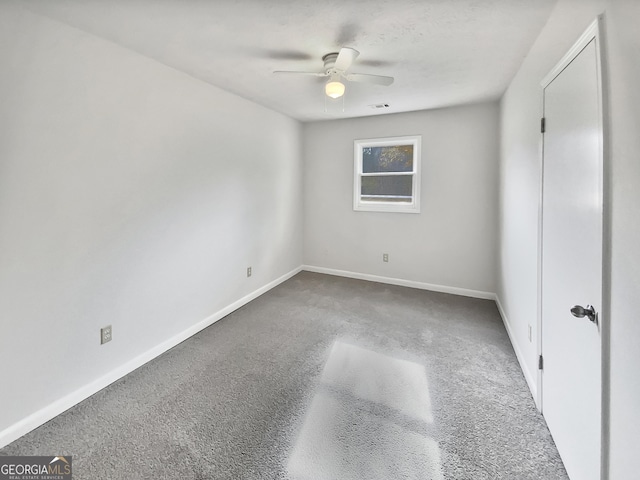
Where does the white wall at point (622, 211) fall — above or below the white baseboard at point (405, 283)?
above

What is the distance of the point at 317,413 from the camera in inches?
73.6

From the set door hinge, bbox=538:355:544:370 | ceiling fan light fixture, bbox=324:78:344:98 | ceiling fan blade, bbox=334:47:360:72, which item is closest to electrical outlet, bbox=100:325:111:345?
ceiling fan light fixture, bbox=324:78:344:98

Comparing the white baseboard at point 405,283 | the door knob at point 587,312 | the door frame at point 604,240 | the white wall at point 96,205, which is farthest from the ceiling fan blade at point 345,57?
the white baseboard at point 405,283

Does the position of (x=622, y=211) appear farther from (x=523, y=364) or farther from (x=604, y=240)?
(x=523, y=364)

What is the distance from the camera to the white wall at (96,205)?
165 centimetres

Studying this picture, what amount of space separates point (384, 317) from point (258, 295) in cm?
168

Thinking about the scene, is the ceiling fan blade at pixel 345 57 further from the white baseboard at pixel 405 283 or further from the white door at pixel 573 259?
the white baseboard at pixel 405 283

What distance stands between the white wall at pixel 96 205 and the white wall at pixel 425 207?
5.99 ft

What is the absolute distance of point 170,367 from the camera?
237cm

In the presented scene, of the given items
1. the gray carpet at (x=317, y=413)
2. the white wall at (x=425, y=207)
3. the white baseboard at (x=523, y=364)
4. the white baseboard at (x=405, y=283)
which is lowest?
the gray carpet at (x=317, y=413)

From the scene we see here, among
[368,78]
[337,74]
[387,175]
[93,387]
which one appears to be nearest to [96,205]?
[93,387]

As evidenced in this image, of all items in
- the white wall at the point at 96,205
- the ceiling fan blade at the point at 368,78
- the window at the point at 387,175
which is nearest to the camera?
the white wall at the point at 96,205

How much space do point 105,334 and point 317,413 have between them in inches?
63.9

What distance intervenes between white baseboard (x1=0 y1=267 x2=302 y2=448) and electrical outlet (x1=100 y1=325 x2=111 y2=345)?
25cm
